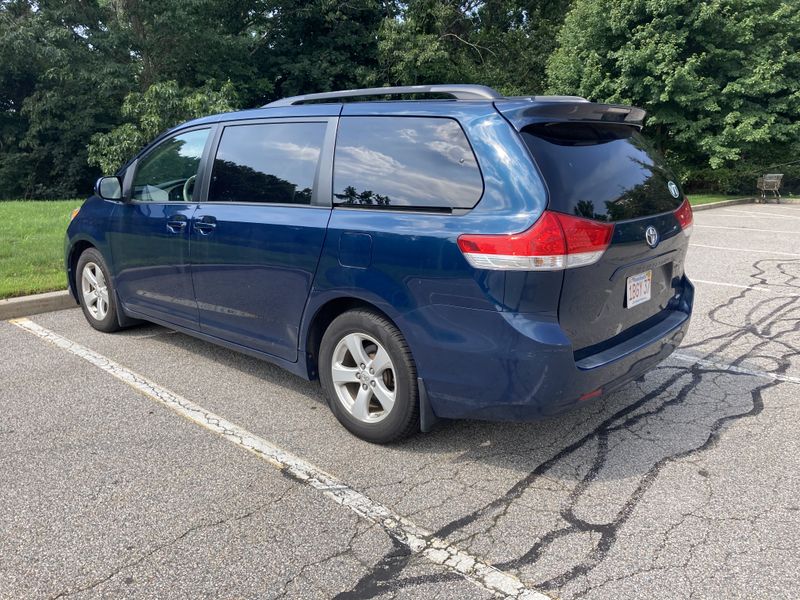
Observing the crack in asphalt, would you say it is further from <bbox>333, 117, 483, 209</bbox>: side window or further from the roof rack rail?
the roof rack rail

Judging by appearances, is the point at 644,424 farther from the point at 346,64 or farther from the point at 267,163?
the point at 346,64

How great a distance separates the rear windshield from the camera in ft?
9.66

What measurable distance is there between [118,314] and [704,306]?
544 centimetres

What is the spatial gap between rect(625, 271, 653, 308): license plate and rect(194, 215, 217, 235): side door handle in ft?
8.29

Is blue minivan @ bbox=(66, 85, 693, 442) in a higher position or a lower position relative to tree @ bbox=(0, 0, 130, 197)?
lower

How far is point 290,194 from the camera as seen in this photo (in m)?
3.79

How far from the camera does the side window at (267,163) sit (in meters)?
3.74

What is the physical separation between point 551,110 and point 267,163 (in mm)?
1773

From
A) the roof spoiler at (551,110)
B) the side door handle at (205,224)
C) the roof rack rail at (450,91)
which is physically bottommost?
the side door handle at (205,224)

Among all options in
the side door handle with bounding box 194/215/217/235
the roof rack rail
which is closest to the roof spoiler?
the roof rack rail

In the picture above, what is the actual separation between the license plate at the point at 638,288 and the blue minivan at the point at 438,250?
0.5 inches

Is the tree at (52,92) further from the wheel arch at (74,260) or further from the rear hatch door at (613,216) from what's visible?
the rear hatch door at (613,216)

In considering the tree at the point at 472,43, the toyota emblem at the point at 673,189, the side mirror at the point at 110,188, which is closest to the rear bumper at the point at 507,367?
the toyota emblem at the point at 673,189

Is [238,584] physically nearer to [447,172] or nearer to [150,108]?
[447,172]
